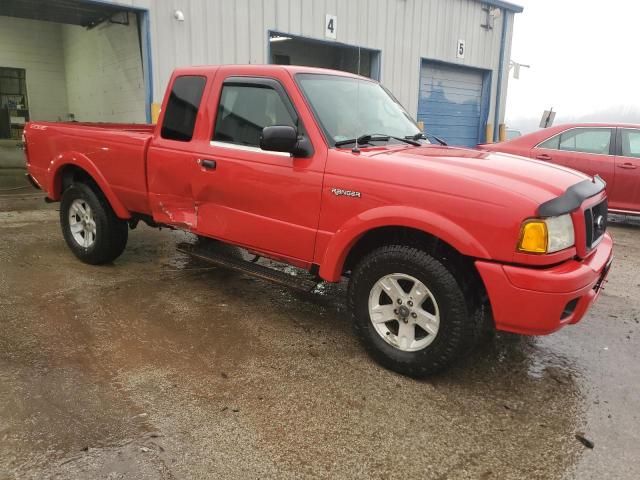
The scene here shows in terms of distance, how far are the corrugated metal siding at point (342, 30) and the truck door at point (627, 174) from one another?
6.45 meters

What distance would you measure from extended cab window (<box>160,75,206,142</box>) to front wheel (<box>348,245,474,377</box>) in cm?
193

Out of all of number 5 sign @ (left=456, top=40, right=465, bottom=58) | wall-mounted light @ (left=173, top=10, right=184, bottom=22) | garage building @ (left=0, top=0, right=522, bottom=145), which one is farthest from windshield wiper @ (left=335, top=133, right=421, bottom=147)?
number 5 sign @ (left=456, top=40, right=465, bottom=58)

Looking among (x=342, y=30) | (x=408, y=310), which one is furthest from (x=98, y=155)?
(x=342, y=30)

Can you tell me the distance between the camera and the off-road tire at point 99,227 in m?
4.94

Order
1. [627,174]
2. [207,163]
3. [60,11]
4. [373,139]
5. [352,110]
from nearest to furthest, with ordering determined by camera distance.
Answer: [373,139] → [352,110] → [207,163] → [627,174] → [60,11]

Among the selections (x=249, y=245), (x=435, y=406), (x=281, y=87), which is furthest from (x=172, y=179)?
(x=435, y=406)

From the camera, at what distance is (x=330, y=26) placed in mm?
11289

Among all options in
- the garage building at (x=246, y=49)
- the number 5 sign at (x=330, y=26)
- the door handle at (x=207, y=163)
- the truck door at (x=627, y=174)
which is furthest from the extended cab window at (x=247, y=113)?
the number 5 sign at (x=330, y=26)

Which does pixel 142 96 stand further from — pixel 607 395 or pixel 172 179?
pixel 607 395

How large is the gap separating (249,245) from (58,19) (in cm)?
1262

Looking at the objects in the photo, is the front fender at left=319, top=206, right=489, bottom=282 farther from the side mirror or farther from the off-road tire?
the off-road tire

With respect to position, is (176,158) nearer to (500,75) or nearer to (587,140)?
(587,140)

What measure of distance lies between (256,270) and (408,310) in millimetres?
1278

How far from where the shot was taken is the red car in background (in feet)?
24.5
